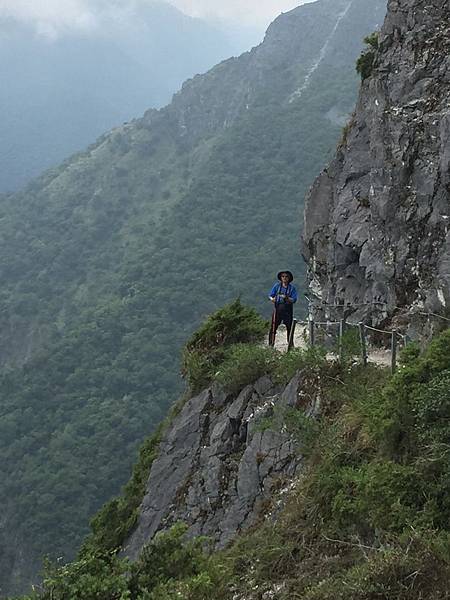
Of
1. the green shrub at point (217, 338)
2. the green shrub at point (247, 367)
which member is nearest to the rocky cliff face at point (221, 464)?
the green shrub at point (247, 367)

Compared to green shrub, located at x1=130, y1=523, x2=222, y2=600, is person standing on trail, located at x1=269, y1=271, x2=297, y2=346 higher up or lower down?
higher up

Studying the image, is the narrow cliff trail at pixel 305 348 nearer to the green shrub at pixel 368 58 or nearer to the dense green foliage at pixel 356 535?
the dense green foliage at pixel 356 535

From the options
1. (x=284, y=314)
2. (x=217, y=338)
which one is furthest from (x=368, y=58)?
(x=217, y=338)

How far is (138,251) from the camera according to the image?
9750 cm

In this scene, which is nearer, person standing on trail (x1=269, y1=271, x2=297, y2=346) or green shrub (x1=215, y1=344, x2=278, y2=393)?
green shrub (x1=215, y1=344, x2=278, y2=393)

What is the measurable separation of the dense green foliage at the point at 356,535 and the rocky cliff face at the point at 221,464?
145 cm

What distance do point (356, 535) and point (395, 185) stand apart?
346 inches

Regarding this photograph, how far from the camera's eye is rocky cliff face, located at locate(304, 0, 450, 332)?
37.4 feet

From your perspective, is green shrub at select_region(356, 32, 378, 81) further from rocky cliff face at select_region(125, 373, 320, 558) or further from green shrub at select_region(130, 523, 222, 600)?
green shrub at select_region(130, 523, 222, 600)

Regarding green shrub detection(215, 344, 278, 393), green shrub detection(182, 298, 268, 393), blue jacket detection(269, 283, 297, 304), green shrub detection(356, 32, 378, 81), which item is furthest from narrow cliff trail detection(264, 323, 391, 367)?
green shrub detection(356, 32, 378, 81)

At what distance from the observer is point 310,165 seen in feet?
333

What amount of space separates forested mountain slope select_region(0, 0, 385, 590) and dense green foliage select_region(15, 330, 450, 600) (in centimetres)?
1851

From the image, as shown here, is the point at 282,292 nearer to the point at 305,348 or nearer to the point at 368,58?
the point at 305,348

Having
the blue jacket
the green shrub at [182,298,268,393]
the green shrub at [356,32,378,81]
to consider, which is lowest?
the green shrub at [182,298,268,393]
